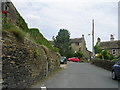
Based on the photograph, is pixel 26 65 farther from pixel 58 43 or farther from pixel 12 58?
pixel 58 43

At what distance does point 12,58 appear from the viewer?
5.88 meters

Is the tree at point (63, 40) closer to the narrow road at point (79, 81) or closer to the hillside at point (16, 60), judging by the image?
the narrow road at point (79, 81)

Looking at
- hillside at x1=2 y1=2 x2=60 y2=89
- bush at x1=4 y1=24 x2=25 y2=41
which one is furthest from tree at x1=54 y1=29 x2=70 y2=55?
bush at x1=4 y1=24 x2=25 y2=41

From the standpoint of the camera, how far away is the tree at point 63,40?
56928 millimetres

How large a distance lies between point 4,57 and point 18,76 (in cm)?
131

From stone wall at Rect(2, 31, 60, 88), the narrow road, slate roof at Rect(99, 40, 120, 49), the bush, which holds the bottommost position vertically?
the narrow road

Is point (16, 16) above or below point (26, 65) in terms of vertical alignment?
above

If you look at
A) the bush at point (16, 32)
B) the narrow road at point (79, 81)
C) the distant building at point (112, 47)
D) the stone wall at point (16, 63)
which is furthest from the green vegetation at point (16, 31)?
the distant building at point (112, 47)

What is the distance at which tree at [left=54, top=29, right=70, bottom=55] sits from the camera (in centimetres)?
5693

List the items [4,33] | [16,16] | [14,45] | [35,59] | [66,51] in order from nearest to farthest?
[4,33], [14,45], [35,59], [16,16], [66,51]

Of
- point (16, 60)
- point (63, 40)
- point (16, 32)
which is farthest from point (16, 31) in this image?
point (63, 40)

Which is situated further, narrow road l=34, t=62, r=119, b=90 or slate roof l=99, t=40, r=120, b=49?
slate roof l=99, t=40, r=120, b=49

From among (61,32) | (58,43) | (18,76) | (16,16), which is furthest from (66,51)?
(18,76)

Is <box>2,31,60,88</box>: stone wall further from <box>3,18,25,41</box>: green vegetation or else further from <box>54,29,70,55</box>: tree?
<box>54,29,70,55</box>: tree
